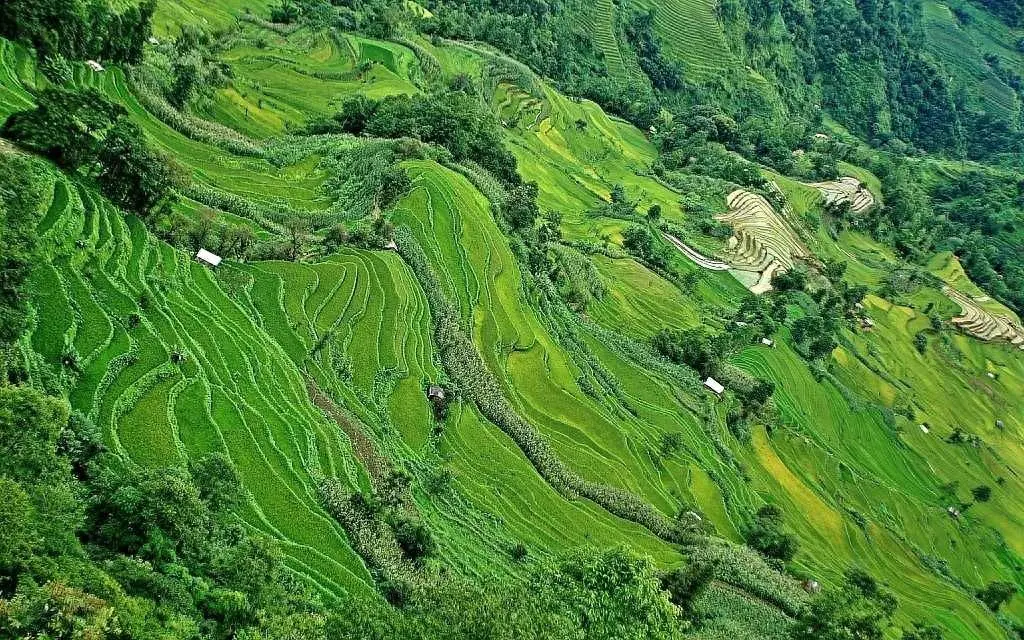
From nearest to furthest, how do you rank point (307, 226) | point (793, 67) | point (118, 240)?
point (118, 240)
point (307, 226)
point (793, 67)

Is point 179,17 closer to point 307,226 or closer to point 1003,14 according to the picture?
point 307,226

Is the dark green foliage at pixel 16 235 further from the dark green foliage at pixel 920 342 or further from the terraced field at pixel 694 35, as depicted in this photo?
the terraced field at pixel 694 35

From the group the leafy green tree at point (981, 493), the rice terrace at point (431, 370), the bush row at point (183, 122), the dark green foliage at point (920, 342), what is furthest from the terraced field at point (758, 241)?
the bush row at point (183, 122)

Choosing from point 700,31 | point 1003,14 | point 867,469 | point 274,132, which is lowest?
point 867,469

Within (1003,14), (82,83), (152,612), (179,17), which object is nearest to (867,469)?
(152,612)

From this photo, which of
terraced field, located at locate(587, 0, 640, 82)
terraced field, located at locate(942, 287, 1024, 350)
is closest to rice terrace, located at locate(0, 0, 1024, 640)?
terraced field, located at locate(942, 287, 1024, 350)

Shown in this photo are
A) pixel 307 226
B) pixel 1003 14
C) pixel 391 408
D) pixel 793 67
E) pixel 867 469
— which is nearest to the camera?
pixel 391 408
